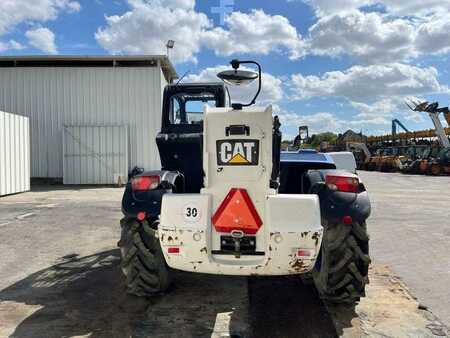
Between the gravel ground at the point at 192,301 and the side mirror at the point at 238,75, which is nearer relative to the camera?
the gravel ground at the point at 192,301

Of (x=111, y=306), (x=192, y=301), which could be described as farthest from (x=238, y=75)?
(x=111, y=306)

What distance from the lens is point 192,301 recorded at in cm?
498

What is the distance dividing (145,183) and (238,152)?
104 centimetres

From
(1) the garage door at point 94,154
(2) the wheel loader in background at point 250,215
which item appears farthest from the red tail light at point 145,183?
(1) the garage door at point 94,154

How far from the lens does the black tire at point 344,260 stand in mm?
4434

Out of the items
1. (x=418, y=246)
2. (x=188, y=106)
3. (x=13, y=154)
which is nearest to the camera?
(x=188, y=106)

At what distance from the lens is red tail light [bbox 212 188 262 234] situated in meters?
3.92

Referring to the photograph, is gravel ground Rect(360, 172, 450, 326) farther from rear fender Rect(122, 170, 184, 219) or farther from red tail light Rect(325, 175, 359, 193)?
rear fender Rect(122, 170, 184, 219)

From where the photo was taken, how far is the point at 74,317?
4547 mm

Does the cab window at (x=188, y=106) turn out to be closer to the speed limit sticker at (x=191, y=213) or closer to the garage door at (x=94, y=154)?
the speed limit sticker at (x=191, y=213)

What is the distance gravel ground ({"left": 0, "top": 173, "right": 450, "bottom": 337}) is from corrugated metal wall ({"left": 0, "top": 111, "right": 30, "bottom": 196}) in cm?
950

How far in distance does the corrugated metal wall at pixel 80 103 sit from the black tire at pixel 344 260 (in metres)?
19.3

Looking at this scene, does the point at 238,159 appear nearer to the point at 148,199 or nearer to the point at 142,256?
the point at 148,199

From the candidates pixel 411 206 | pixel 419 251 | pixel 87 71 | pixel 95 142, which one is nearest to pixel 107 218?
pixel 419 251
